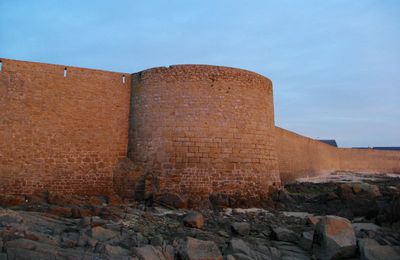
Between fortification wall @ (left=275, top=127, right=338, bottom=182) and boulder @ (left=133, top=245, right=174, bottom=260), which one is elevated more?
fortification wall @ (left=275, top=127, right=338, bottom=182)

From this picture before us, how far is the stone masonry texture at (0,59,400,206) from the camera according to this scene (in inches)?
450

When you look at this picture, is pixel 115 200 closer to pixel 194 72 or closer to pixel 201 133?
pixel 201 133

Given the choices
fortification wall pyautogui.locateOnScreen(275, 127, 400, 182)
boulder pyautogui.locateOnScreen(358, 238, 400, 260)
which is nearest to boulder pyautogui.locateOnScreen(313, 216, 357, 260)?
boulder pyautogui.locateOnScreen(358, 238, 400, 260)

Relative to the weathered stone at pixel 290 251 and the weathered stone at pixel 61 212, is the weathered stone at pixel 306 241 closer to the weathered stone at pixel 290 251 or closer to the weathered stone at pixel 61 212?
the weathered stone at pixel 290 251

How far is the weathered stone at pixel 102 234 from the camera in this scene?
686 centimetres

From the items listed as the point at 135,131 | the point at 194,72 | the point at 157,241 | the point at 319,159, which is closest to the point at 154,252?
the point at 157,241

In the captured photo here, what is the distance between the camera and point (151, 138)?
40.5ft

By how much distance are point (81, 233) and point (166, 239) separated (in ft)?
5.61

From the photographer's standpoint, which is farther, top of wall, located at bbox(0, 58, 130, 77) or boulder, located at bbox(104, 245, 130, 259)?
top of wall, located at bbox(0, 58, 130, 77)

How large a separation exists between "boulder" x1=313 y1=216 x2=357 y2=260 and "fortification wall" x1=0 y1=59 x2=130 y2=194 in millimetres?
7727

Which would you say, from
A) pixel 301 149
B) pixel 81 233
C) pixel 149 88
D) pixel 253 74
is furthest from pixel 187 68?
pixel 301 149

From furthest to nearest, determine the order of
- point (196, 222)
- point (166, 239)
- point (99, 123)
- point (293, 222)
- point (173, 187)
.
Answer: point (99, 123)
point (173, 187)
point (293, 222)
point (196, 222)
point (166, 239)

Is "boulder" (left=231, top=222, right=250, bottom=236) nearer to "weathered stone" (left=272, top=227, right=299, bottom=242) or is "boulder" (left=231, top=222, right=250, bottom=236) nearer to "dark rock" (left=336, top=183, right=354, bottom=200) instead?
"weathered stone" (left=272, top=227, right=299, bottom=242)

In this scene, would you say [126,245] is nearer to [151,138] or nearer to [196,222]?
[196,222]
